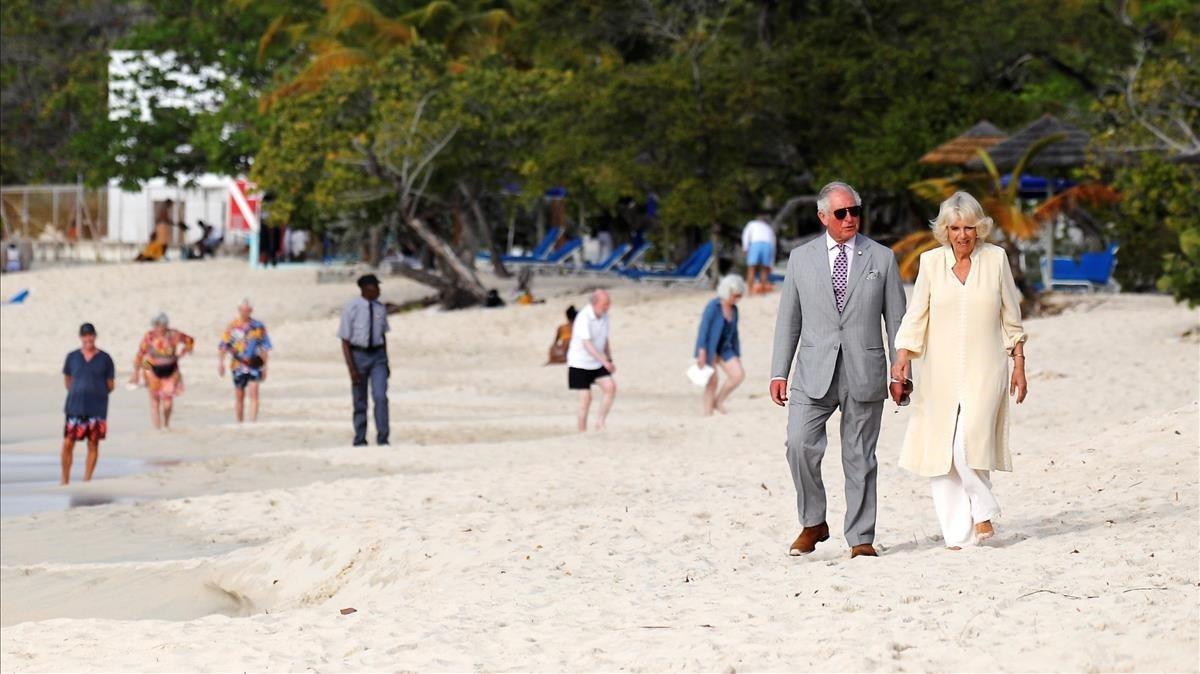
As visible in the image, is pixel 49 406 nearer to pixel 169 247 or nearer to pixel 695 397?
pixel 695 397

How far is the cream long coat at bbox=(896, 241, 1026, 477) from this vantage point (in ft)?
25.5

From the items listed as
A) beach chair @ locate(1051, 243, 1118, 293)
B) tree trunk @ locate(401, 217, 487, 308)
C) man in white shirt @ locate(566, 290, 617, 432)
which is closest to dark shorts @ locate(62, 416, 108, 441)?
man in white shirt @ locate(566, 290, 617, 432)

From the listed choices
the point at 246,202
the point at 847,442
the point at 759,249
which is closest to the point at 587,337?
the point at 847,442

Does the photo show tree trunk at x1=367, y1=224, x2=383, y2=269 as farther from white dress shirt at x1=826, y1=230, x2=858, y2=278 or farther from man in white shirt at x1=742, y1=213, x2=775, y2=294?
white dress shirt at x1=826, y1=230, x2=858, y2=278

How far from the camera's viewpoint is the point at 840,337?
7.85 m

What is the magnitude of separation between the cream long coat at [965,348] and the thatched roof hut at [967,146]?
63.9ft

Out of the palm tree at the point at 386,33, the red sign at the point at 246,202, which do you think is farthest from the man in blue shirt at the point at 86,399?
the red sign at the point at 246,202

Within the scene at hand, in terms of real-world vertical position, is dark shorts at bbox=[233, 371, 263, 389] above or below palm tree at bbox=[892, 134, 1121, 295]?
below

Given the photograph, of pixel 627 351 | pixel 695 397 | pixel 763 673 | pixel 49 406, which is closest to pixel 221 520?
pixel 763 673

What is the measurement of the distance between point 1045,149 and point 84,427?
1629 centimetres

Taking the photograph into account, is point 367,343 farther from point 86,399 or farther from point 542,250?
point 542,250

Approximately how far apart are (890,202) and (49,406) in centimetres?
1623

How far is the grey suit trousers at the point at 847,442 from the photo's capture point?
7.91 m

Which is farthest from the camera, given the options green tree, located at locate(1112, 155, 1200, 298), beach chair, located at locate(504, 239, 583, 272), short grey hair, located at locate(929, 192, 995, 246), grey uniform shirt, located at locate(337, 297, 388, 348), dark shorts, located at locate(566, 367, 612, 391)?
beach chair, located at locate(504, 239, 583, 272)
